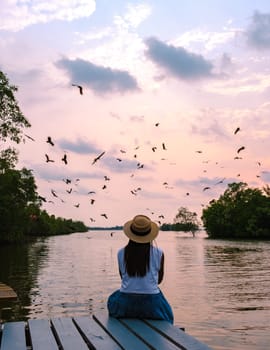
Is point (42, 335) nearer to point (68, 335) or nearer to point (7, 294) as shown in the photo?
point (68, 335)

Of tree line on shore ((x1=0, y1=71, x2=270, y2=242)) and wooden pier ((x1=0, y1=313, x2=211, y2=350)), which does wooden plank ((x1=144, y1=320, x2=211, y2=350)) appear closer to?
wooden pier ((x1=0, y1=313, x2=211, y2=350))

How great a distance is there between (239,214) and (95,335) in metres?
142

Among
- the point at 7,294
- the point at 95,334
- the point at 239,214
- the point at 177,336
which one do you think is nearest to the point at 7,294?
the point at 7,294

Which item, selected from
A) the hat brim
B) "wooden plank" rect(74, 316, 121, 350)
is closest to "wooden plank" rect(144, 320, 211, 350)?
"wooden plank" rect(74, 316, 121, 350)

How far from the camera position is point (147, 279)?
7.27m

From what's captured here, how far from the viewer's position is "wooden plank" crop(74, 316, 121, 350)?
5.54 meters

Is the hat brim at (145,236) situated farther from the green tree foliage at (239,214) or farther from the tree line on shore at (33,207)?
the green tree foliage at (239,214)

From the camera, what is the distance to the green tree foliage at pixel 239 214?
136m

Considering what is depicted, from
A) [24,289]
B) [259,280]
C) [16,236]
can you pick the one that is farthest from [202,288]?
[16,236]

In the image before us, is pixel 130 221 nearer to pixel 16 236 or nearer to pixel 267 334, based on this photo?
pixel 267 334

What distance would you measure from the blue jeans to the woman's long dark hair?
322mm

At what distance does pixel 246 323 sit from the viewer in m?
15.3

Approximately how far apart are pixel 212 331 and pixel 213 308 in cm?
412

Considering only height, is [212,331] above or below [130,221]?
below
